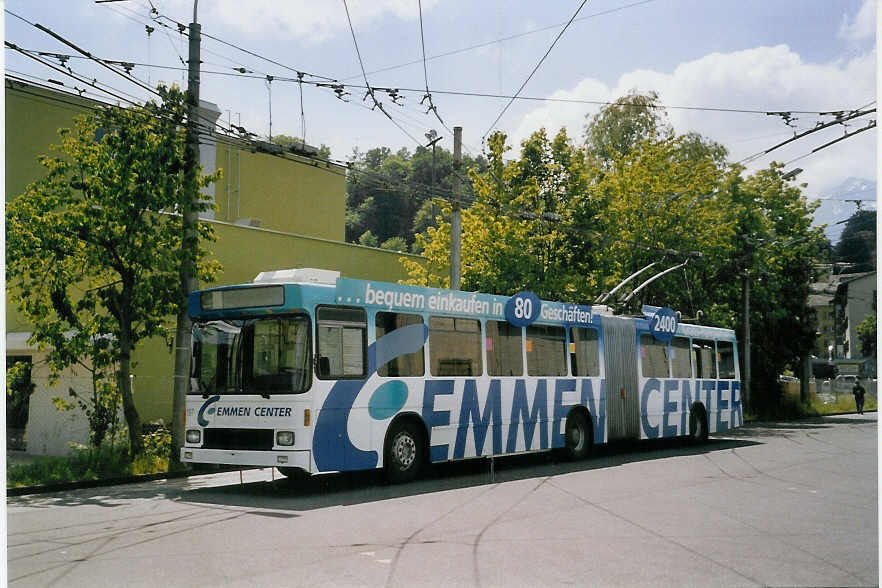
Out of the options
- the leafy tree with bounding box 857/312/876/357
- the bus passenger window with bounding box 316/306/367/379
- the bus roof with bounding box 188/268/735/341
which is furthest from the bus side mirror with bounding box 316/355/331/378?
the leafy tree with bounding box 857/312/876/357

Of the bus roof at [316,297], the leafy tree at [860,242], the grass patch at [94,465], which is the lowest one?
the grass patch at [94,465]

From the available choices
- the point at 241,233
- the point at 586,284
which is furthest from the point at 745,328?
the point at 241,233

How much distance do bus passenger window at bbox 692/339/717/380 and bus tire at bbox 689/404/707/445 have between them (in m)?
0.83

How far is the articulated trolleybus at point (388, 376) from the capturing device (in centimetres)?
1258

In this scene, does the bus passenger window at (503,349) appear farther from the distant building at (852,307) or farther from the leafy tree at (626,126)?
the leafy tree at (626,126)

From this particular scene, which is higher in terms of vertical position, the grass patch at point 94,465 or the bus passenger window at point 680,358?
the bus passenger window at point 680,358

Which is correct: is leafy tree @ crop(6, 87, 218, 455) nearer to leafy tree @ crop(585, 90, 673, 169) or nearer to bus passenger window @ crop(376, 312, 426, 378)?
bus passenger window @ crop(376, 312, 426, 378)

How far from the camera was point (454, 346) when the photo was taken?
15.4 metres

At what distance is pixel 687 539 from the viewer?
8.92 meters

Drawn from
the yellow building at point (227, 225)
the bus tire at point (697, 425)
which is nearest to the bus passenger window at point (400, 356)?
the yellow building at point (227, 225)

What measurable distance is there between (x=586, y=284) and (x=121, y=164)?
19880mm

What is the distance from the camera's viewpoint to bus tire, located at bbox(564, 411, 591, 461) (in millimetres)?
18250

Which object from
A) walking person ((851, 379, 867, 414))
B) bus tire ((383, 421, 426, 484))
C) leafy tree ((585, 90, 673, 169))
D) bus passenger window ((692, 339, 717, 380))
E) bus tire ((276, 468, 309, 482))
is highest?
leafy tree ((585, 90, 673, 169))

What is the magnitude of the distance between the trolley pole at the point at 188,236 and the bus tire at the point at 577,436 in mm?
7353
